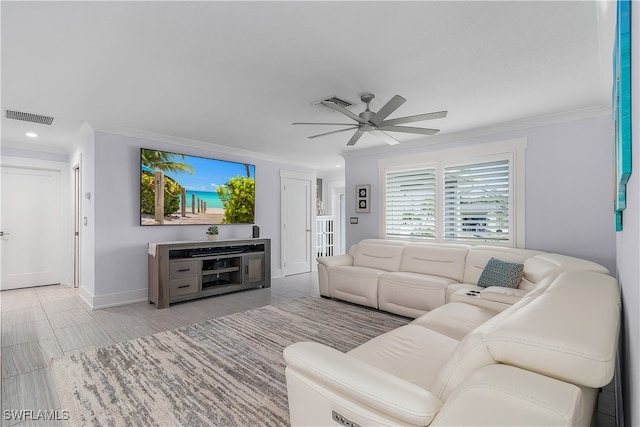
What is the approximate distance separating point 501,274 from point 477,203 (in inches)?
51.9

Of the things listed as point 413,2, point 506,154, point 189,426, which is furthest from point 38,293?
point 506,154

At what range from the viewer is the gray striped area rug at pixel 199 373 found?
192 centimetres

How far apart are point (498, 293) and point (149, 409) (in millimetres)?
2728

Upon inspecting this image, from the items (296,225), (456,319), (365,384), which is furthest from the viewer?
(296,225)

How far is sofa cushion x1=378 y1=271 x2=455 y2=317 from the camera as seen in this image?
3.48m

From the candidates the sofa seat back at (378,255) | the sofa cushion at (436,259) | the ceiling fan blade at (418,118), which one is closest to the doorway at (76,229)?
the sofa seat back at (378,255)

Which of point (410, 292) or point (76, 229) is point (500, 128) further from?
point (76, 229)

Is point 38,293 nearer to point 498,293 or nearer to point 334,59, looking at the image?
point 334,59

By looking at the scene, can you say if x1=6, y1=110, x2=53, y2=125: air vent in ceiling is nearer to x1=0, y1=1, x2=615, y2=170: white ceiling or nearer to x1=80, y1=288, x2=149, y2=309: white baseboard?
x1=0, y1=1, x2=615, y2=170: white ceiling

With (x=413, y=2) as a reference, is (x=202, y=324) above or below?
below

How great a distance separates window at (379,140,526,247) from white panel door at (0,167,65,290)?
233 inches

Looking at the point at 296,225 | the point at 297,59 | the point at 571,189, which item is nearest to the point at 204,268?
the point at 296,225

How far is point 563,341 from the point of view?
0.80 metres

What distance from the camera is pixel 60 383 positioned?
7.45 ft
